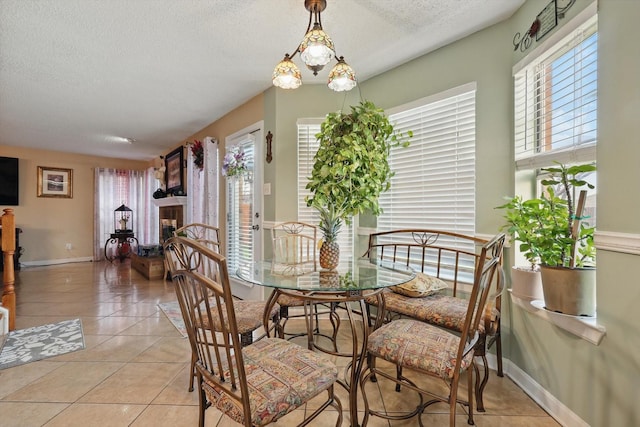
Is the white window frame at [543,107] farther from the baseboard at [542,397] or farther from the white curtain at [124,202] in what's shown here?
the white curtain at [124,202]

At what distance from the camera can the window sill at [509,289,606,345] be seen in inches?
51.5

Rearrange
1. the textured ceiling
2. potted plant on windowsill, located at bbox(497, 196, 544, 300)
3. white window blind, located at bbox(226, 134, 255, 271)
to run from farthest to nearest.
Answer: white window blind, located at bbox(226, 134, 255, 271) → the textured ceiling → potted plant on windowsill, located at bbox(497, 196, 544, 300)

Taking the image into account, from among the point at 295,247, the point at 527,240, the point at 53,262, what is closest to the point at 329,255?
the point at 295,247

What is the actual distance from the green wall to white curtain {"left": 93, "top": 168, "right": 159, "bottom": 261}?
6.50 meters

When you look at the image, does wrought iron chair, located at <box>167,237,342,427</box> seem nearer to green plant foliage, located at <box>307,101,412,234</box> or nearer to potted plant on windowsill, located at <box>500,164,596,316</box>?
green plant foliage, located at <box>307,101,412,234</box>

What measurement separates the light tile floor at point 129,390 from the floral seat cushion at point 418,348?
462 mm

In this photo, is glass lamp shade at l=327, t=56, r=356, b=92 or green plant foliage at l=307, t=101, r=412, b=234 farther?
green plant foliage at l=307, t=101, r=412, b=234

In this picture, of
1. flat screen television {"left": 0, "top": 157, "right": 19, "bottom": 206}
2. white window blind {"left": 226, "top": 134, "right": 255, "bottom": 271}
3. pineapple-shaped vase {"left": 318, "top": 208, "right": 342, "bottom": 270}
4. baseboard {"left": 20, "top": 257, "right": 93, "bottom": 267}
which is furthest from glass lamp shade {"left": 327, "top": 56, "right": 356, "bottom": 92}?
baseboard {"left": 20, "top": 257, "right": 93, "bottom": 267}

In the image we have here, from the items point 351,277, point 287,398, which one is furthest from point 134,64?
point 287,398

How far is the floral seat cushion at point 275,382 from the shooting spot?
0.96m

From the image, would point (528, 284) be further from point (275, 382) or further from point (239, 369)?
point (239, 369)

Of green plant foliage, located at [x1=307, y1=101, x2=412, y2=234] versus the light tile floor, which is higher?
green plant foliage, located at [x1=307, y1=101, x2=412, y2=234]

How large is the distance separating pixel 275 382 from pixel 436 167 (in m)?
2.02

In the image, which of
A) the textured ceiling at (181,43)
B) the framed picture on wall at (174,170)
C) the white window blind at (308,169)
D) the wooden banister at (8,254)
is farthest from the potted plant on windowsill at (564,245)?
the framed picture on wall at (174,170)
